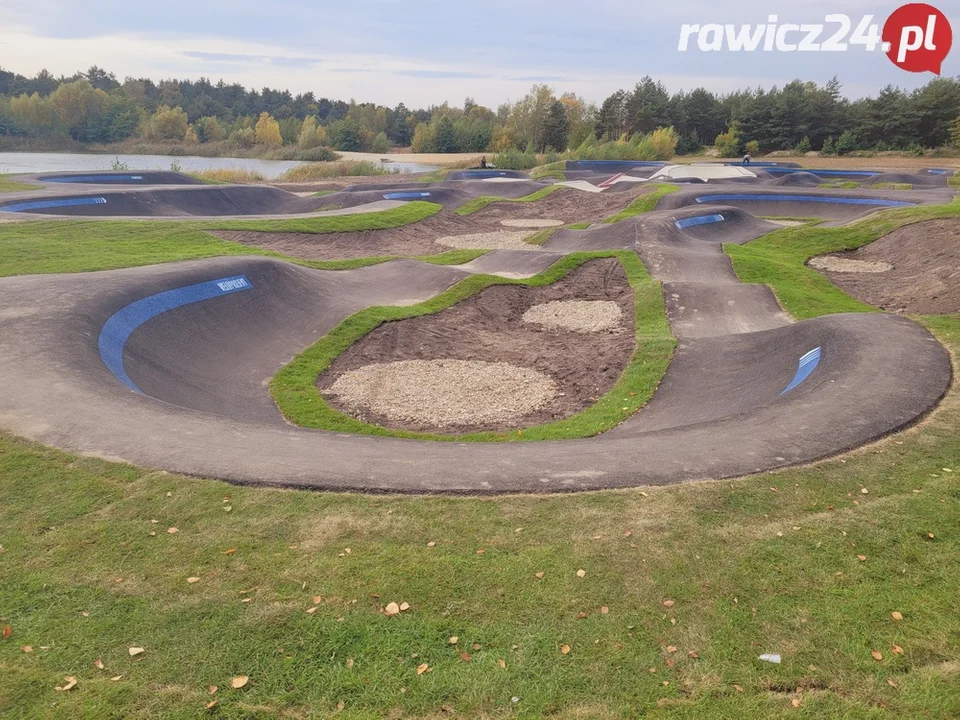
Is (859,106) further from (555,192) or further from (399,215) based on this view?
(399,215)

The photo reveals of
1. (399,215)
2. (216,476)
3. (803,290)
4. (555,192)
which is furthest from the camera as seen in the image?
(555,192)

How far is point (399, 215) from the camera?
139 ft

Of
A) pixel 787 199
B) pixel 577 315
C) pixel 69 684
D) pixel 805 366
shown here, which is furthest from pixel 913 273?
pixel 69 684

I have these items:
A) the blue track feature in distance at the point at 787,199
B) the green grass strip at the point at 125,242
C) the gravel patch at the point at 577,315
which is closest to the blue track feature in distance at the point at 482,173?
the blue track feature in distance at the point at 787,199

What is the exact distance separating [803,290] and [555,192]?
32.0 m

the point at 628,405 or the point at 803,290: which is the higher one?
the point at 803,290

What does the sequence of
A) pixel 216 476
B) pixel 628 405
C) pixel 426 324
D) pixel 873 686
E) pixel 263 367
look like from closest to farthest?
1. pixel 873 686
2. pixel 216 476
3. pixel 628 405
4. pixel 263 367
5. pixel 426 324

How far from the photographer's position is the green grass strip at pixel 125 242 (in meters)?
22.4

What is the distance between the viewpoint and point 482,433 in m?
14.9

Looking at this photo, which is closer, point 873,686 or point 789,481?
point 873,686

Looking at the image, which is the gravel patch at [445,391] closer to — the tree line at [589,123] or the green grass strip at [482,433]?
the green grass strip at [482,433]

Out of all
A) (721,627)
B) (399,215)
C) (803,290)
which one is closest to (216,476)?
(721,627)

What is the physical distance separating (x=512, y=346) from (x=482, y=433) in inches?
288

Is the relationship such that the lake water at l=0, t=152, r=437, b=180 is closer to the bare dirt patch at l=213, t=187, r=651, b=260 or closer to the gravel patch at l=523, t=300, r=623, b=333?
the bare dirt patch at l=213, t=187, r=651, b=260
